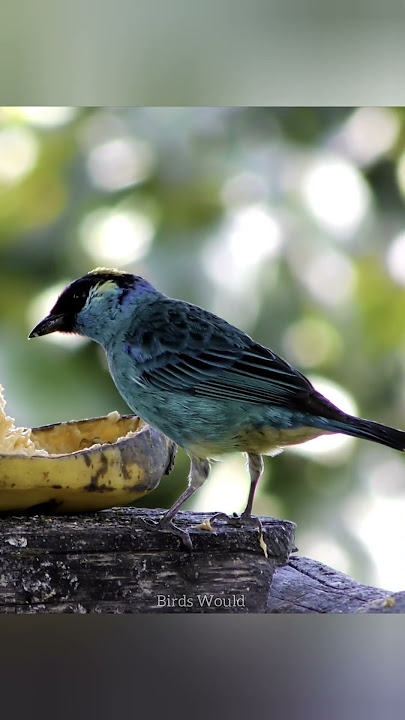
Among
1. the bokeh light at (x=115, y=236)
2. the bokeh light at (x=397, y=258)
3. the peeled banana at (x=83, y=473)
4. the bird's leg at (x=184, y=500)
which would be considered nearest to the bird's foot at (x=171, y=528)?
the bird's leg at (x=184, y=500)

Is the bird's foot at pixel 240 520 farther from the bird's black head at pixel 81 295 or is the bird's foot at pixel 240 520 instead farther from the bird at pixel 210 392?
the bird's black head at pixel 81 295

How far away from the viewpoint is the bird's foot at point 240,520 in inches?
113

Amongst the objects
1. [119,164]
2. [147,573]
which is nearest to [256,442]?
[147,573]

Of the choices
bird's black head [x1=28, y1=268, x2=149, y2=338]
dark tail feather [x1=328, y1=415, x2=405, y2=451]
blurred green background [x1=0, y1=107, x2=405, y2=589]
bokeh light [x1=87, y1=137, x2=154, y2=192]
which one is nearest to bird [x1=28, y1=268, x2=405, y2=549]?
dark tail feather [x1=328, y1=415, x2=405, y2=451]

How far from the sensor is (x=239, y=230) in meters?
3.49

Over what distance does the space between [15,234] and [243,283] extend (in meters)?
0.84

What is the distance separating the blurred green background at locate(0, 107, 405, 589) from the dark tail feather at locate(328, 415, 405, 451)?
0.68 meters

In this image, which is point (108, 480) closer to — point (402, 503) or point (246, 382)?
point (246, 382)

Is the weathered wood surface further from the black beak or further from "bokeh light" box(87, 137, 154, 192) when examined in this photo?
"bokeh light" box(87, 137, 154, 192)

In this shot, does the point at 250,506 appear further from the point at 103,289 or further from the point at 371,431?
the point at 103,289

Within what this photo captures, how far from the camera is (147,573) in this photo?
8.84ft

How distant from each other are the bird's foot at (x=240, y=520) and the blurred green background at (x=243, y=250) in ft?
1.29

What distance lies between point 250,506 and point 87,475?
561 millimetres

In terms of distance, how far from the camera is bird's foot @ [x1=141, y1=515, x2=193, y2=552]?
2.69 meters
